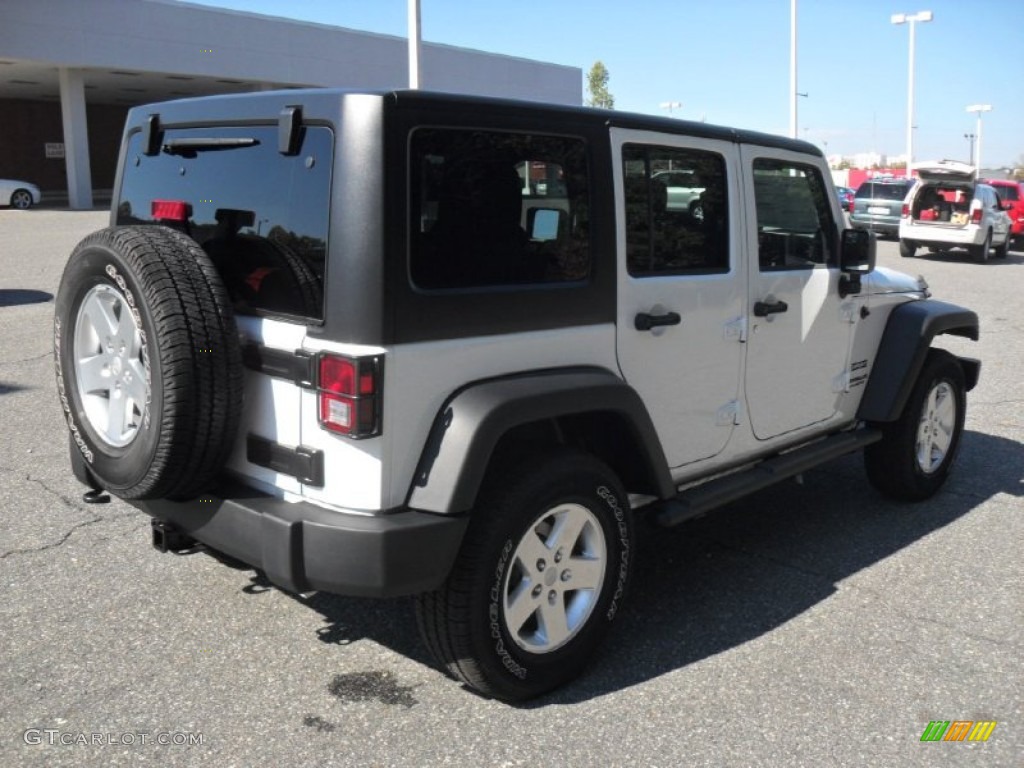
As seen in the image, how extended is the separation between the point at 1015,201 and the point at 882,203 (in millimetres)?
3460

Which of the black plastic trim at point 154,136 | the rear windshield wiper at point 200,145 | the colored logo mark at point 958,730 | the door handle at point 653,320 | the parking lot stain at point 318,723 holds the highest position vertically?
the black plastic trim at point 154,136

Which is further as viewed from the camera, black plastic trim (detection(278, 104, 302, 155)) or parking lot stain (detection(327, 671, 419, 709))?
parking lot stain (detection(327, 671, 419, 709))

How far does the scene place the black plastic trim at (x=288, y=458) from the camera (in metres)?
3.04

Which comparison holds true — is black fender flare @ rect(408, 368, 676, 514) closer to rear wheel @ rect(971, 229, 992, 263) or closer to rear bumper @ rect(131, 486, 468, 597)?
rear bumper @ rect(131, 486, 468, 597)

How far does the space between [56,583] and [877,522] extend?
3912 mm

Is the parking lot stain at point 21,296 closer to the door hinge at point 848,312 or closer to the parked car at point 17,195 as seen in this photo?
the door hinge at point 848,312

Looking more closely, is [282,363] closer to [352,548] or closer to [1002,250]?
[352,548]

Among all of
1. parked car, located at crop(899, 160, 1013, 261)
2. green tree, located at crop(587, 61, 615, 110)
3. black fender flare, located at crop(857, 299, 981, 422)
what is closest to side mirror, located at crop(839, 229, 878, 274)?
black fender flare, located at crop(857, 299, 981, 422)

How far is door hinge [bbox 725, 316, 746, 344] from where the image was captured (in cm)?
410

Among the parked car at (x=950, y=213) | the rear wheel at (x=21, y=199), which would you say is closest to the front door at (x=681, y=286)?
the parked car at (x=950, y=213)

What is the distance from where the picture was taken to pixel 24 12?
1131 inches

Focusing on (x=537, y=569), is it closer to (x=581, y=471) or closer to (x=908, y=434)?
(x=581, y=471)

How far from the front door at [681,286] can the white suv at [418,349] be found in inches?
0.5

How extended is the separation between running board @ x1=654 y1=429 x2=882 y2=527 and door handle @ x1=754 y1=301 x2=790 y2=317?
68 cm
